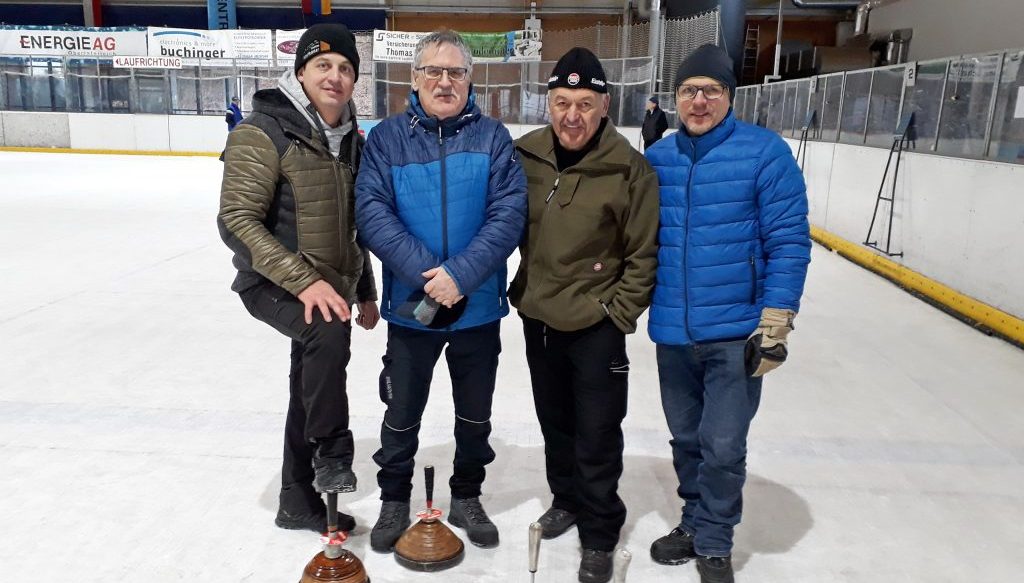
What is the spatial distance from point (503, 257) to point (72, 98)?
20.1 meters

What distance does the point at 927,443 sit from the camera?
3.28m

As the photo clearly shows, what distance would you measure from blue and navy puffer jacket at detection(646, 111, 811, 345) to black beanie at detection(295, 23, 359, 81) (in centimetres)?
91

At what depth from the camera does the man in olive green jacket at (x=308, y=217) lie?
6.76 ft

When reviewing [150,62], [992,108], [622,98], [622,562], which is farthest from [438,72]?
[150,62]

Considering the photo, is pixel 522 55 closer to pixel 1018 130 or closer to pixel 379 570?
pixel 1018 130

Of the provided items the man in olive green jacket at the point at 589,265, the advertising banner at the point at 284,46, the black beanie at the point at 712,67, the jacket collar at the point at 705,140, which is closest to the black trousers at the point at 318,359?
the man in olive green jacket at the point at 589,265

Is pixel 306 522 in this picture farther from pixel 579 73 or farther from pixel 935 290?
pixel 935 290

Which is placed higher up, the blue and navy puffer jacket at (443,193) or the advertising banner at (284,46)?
the advertising banner at (284,46)

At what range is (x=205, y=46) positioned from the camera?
18375 millimetres

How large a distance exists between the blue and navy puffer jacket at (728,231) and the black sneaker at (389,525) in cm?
96

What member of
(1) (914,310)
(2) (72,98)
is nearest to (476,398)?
(1) (914,310)

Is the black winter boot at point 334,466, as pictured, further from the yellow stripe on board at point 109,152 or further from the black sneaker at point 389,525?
the yellow stripe on board at point 109,152

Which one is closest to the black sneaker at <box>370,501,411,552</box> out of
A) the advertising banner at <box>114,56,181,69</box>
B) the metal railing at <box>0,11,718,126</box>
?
the metal railing at <box>0,11,718,126</box>

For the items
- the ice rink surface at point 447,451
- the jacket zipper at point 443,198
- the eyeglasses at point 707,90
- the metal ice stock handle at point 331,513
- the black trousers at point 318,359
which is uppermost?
the eyeglasses at point 707,90
